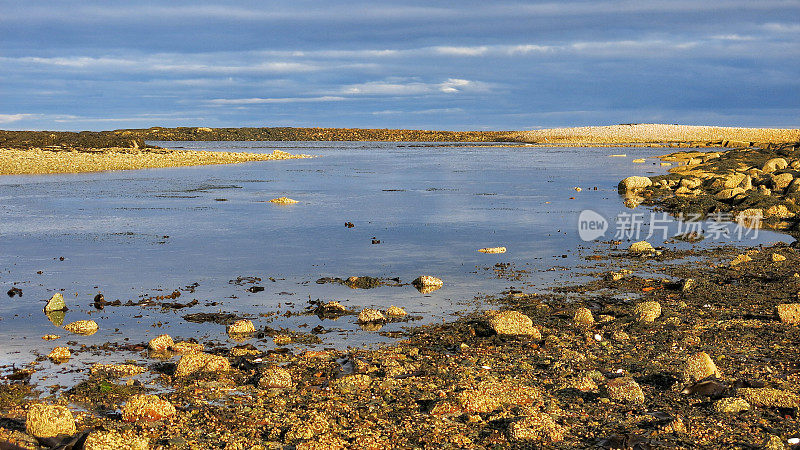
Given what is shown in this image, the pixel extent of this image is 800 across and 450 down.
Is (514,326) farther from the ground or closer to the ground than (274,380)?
farther from the ground

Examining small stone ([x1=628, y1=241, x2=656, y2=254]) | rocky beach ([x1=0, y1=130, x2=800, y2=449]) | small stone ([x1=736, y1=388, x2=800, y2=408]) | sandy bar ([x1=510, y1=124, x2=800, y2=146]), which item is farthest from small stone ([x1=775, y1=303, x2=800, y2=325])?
sandy bar ([x1=510, y1=124, x2=800, y2=146])

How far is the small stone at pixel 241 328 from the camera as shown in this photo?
31.2 feet

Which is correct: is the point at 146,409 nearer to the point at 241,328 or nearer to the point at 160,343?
the point at 160,343

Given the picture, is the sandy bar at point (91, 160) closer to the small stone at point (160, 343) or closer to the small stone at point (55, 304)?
the small stone at point (55, 304)

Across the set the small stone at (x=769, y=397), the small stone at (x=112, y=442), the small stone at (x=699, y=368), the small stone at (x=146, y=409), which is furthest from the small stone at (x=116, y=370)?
the small stone at (x=769, y=397)

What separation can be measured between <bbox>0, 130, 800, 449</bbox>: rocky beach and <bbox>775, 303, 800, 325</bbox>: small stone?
0.02m

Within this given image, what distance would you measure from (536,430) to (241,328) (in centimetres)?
455

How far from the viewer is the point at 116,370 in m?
7.92

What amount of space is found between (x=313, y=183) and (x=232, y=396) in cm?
3160

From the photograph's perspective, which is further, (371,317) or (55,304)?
(55,304)

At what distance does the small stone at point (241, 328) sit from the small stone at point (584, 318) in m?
4.33

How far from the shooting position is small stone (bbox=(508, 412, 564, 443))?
6293 mm

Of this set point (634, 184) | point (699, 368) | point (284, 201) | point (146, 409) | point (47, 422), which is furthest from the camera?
point (634, 184)

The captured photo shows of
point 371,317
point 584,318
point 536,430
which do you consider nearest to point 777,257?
point 584,318
